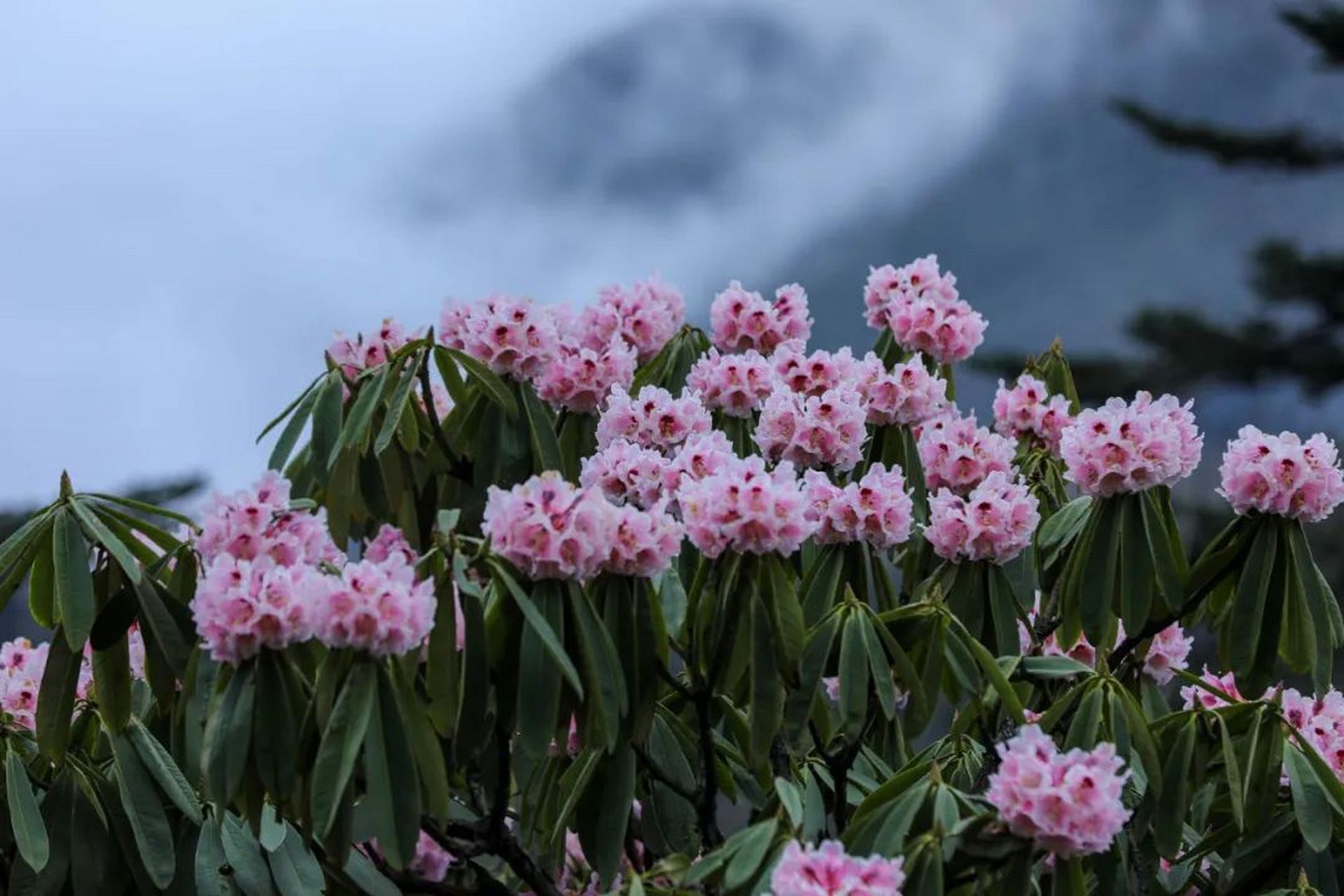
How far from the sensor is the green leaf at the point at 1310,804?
2334 mm

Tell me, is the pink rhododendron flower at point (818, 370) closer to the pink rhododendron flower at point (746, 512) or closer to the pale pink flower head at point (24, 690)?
the pink rhododendron flower at point (746, 512)

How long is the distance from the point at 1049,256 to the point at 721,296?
3354 cm

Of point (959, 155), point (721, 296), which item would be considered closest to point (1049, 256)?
point (959, 155)

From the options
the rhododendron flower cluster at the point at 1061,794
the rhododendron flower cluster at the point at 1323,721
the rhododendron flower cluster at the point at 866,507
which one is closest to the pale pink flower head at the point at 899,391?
the rhododendron flower cluster at the point at 866,507

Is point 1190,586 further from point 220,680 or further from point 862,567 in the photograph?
point 220,680

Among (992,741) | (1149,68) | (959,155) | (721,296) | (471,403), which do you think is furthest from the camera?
(959,155)

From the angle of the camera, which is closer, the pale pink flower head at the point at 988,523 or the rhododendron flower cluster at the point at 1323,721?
the pale pink flower head at the point at 988,523

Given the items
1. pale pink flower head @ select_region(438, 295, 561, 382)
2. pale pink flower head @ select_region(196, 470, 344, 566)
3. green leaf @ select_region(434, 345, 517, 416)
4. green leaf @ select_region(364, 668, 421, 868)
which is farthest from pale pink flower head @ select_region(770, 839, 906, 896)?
pale pink flower head @ select_region(438, 295, 561, 382)

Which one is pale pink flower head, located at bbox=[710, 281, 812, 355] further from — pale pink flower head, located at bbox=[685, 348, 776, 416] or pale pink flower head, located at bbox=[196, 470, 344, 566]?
pale pink flower head, located at bbox=[196, 470, 344, 566]

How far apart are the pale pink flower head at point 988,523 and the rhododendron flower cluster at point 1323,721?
498 millimetres

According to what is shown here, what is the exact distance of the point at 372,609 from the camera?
1.92 metres

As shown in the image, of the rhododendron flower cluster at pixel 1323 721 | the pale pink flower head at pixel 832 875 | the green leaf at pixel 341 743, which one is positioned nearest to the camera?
the pale pink flower head at pixel 832 875

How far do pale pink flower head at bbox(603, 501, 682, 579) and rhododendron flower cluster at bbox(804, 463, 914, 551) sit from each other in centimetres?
39

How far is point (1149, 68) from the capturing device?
35.2 meters
